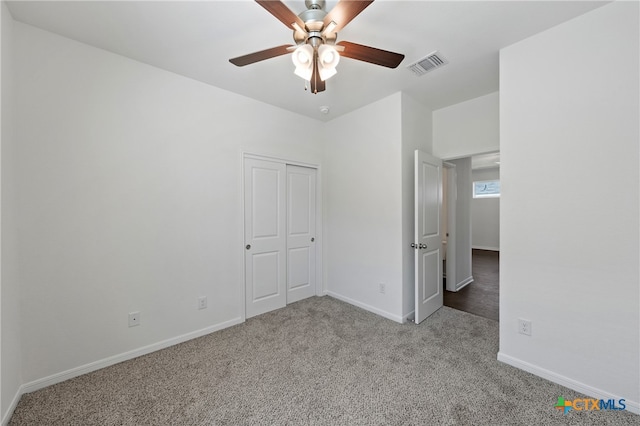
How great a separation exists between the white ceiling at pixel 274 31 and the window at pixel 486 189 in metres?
6.51

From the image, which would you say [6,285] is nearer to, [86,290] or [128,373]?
[86,290]

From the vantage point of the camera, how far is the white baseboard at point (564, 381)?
163cm

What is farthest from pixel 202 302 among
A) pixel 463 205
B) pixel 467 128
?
pixel 463 205

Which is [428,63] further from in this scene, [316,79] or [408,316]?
[408,316]

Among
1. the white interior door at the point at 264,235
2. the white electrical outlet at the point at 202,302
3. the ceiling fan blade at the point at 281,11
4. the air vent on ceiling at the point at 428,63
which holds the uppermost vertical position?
the air vent on ceiling at the point at 428,63

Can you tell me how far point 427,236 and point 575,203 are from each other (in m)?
1.38

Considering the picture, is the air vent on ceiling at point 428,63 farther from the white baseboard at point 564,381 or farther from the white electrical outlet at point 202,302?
the white electrical outlet at point 202,302

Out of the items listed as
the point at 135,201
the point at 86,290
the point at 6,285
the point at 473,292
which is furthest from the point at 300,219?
the point at 473,292

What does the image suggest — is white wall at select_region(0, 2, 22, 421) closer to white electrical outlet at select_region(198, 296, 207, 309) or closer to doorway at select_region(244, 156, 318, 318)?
white electrical outlet at select_region(198, 296, 207, 309)

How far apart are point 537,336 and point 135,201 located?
353 centimetres

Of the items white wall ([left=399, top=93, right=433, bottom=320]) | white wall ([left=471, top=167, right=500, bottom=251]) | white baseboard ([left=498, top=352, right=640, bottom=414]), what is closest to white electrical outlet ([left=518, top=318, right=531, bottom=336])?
white baseboard ([left=498, top=352, right=640, bottom=414])

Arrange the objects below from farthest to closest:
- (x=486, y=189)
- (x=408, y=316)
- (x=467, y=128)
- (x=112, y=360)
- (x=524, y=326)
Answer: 1. (x=486, y=189)
2. (x=467, y=128)
3. (x=408, y=316)
4. (x=112, y=360)
5. (x=524, y=326)

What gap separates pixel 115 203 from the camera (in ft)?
7.08

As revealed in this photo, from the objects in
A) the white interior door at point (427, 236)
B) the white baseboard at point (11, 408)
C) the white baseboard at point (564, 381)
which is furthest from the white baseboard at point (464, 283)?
the white baseboard at point (11, 408)
